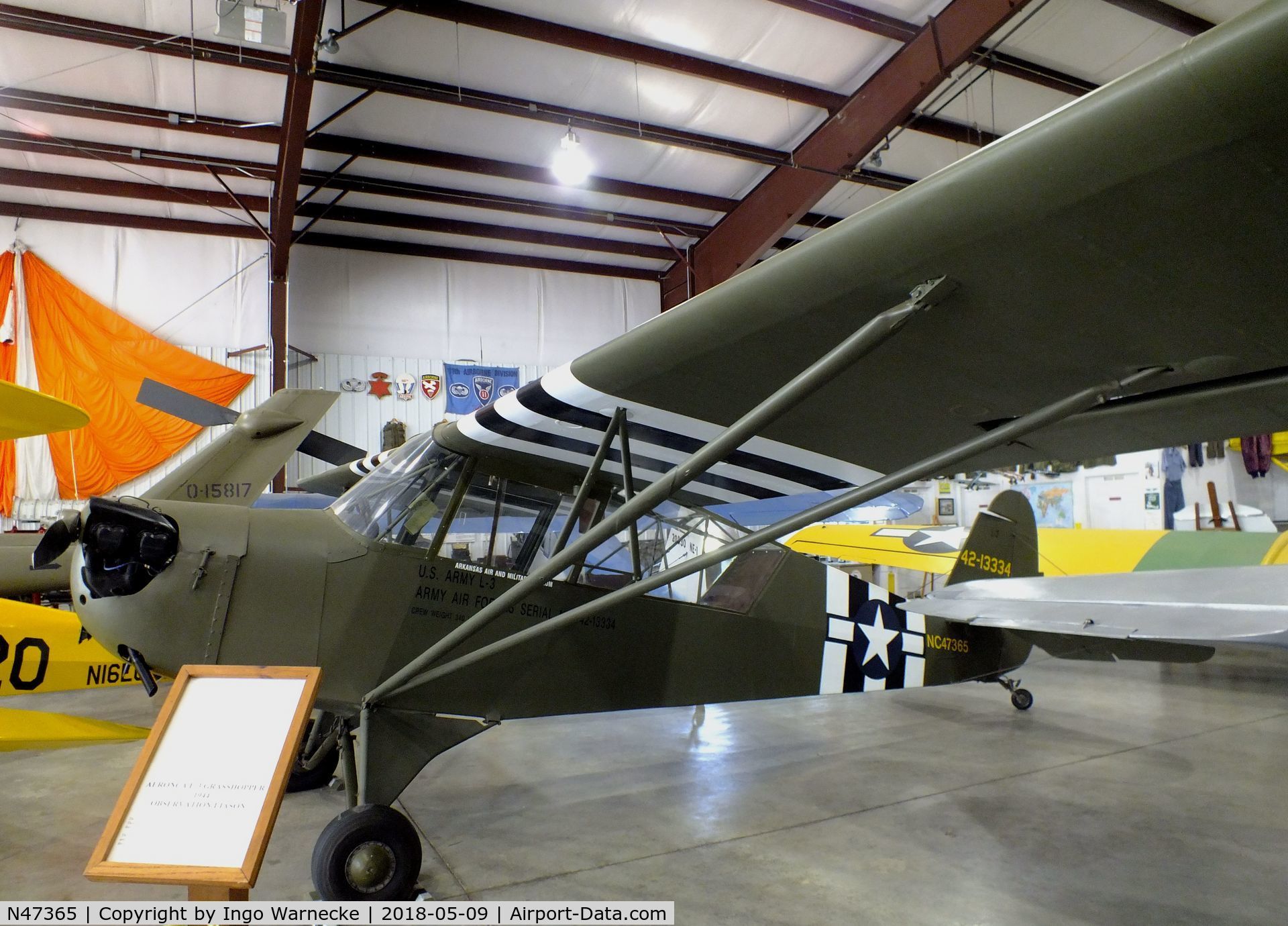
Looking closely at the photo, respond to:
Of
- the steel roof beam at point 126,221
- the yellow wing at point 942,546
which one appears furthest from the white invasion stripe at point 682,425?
the steel roof beam at point 126,221

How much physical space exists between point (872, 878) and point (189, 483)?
6.28m

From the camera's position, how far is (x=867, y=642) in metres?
4.50

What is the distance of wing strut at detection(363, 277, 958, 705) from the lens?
76.4 inches

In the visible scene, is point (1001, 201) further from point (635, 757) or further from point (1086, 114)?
point (635, 757)

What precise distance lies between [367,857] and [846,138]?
10.0 m

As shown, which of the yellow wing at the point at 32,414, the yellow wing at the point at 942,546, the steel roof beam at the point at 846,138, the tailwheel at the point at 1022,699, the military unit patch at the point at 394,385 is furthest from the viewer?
the military unit patch at the point at 394,385

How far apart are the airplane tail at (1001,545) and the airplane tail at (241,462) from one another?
18.5 ft

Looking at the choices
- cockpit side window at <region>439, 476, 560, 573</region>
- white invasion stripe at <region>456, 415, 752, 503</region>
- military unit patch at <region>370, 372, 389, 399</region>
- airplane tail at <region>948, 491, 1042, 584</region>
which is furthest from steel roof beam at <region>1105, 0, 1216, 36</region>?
military unit patch at <region>370, 372, 389, 399</region>

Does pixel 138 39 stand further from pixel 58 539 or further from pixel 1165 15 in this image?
pixel 1165 15

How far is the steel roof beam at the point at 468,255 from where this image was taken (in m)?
13.1

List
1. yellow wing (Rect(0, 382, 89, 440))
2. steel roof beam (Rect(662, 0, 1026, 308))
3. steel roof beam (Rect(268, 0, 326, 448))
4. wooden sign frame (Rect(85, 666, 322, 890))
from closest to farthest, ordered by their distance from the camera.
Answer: wooden sign frame (Rect(85, 666, 322, 890)) < yellow wing (Rect(0, 382, 89, 440)) < steel roof beam (Rect(268, 0, 326, 448)) < steel roof beam (Rect(662, 0, 1026, 308))

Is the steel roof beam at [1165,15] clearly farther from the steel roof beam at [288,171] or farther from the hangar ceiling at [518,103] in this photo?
the steel roof beam at [288,171]

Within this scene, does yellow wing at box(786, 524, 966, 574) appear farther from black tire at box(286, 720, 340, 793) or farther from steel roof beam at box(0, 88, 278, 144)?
steel roof beam at box(0, 88, 278, 144)

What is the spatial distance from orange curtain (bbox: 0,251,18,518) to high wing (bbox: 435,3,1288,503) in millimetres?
11098
